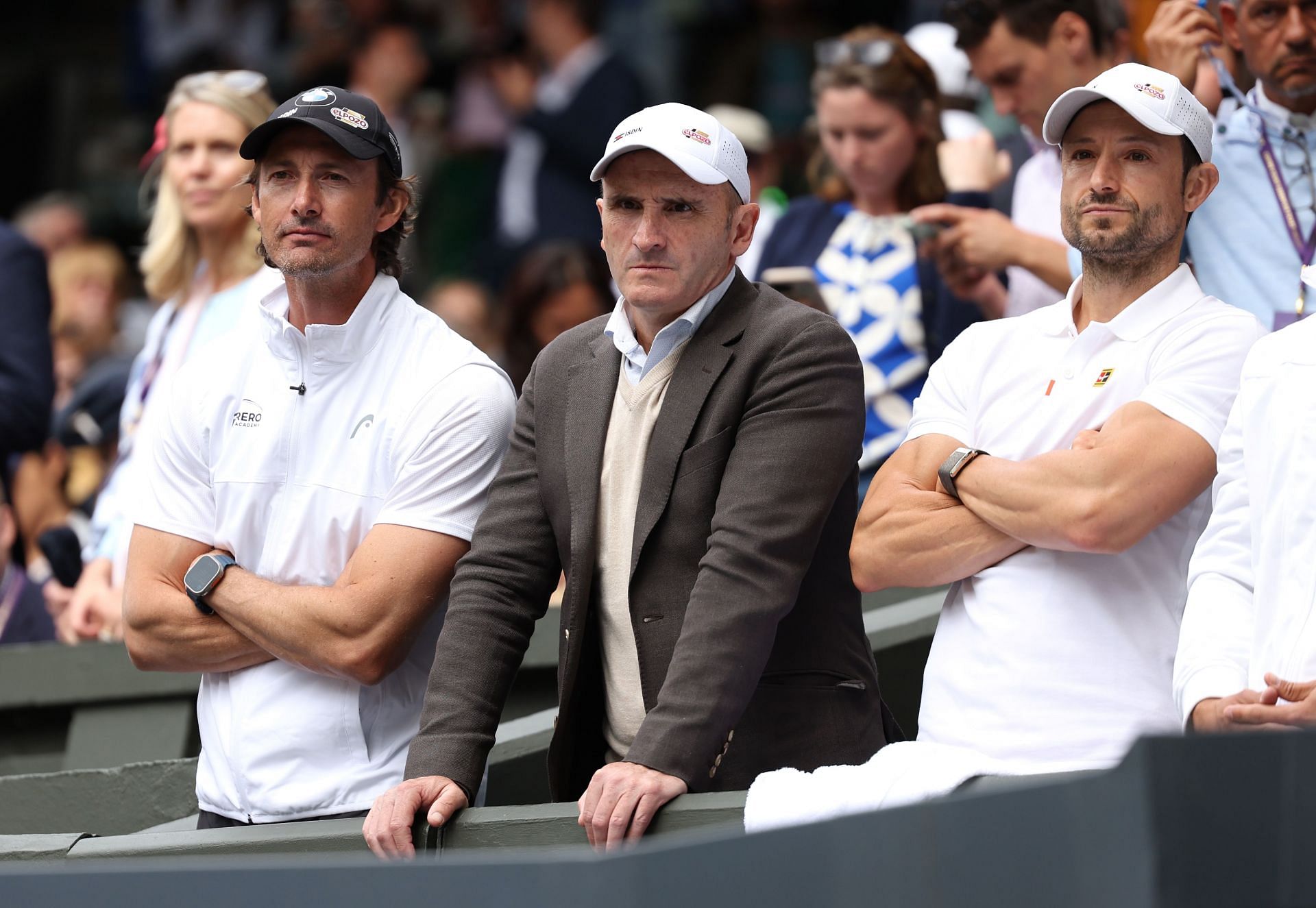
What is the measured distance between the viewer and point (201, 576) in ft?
13.0

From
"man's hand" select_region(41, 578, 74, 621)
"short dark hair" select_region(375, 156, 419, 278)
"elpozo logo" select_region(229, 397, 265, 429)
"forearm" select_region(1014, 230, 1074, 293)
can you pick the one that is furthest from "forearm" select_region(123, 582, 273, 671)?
"forearm" select_region(1014, 230, 1074, 293)

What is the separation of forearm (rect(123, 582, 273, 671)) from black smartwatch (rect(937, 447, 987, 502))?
143 cm

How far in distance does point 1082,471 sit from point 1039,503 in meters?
0.09

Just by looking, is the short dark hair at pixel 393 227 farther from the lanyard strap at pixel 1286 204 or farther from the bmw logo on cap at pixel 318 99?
the lanyard strap at pixel 1286 204

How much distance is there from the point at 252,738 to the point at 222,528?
0.46m

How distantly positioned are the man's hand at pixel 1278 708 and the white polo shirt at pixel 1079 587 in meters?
0.35

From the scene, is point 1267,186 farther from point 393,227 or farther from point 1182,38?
point 393,227

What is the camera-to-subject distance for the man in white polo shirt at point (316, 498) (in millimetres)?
3861

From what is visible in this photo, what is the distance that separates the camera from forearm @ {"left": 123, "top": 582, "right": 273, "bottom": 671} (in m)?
3.96

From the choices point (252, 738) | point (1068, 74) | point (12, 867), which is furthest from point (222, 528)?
point (1068, 74)

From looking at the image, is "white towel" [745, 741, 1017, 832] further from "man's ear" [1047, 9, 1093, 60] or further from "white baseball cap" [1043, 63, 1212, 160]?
"man's ear" [1047, 9, 1093, 60]

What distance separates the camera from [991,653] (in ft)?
11.3

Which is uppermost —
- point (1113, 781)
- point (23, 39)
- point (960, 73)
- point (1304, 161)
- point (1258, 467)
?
point (23, 39)

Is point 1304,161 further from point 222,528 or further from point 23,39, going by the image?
point 23,39
